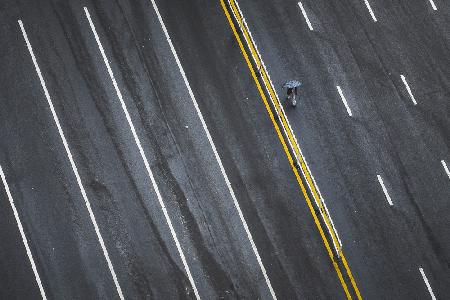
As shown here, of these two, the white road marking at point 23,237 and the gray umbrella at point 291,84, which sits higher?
the gray umbrella at point 291,84

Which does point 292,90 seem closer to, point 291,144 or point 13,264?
point 291,144

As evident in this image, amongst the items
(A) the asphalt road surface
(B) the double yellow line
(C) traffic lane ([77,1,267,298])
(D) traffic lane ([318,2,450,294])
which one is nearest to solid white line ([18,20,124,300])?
(A) the asphalt road surface

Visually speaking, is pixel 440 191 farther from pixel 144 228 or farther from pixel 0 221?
pixel 0 221

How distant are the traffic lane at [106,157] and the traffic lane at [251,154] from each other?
2944mm

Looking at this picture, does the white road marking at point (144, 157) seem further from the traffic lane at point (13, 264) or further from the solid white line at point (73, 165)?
the traffic lane at point (13, 264)

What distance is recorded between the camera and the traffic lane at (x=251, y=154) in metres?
24.3

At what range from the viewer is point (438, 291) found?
79.0 feet

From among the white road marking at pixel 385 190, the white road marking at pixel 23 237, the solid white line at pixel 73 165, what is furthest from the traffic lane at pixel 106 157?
the white road marking at pixel 385 190

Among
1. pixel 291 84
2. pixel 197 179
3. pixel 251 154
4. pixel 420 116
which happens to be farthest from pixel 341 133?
pixel 197 179

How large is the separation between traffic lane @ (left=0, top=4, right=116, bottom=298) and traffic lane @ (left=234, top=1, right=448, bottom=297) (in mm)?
8026

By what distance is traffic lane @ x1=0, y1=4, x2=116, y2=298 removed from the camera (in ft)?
78.4

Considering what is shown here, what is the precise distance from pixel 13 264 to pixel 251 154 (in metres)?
8.68

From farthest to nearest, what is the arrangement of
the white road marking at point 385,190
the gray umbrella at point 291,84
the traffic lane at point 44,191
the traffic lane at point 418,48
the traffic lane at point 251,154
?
the traffic lane at point 418,48
the gray umbrella at point 291,84
the white road marking at point 385,190
the traffic lane at point 251,154
the traffic lane at point 44,191

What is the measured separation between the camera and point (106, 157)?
84.5 ft
